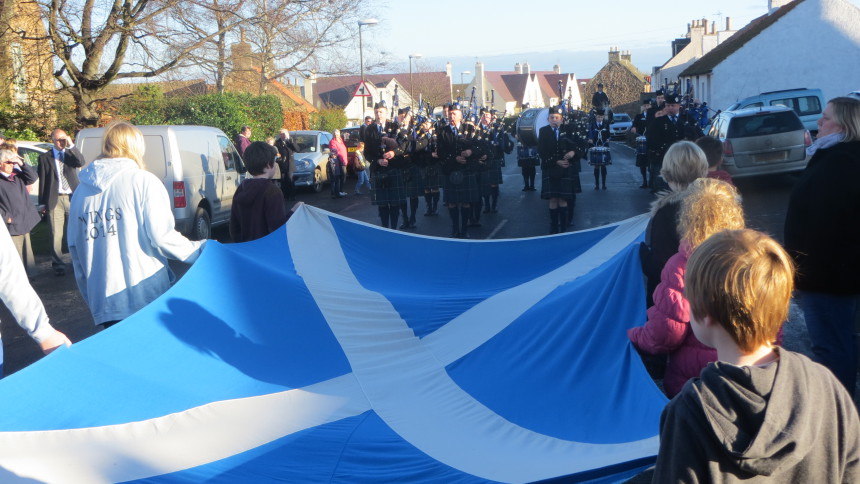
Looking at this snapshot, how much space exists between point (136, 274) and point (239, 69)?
20342 millimetres

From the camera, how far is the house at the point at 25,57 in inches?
739

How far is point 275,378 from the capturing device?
4.48 metres

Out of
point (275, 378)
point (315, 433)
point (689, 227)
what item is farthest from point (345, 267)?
point (689, 227)

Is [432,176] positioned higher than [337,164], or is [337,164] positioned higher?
[337,164]

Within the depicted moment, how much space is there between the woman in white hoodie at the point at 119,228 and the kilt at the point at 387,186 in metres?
8.63

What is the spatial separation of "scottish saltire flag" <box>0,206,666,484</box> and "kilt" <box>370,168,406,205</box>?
7052mm

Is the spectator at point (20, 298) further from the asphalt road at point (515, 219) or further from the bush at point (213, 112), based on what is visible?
the bush at point (213, 112)

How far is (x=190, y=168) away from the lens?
41.5ft

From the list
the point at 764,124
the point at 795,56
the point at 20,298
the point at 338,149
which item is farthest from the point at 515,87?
the point at 20,298

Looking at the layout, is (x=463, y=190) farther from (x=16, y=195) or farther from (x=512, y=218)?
(x=16, y=195)

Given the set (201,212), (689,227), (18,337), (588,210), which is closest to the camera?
(689,227)

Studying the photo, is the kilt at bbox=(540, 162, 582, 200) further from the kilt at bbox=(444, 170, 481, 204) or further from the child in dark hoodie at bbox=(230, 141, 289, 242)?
the child in dark hoodie at bbox=(230, 141, 289, 242)

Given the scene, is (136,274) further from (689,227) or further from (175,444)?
(689,227)

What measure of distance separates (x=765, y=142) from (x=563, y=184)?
6.27 m
